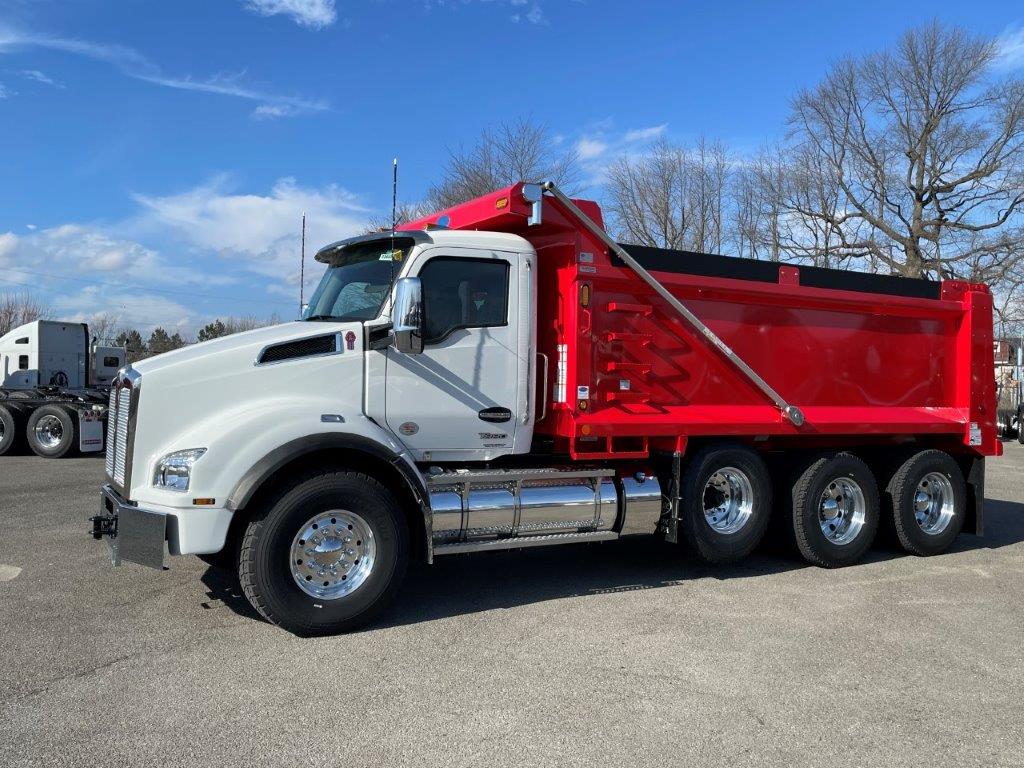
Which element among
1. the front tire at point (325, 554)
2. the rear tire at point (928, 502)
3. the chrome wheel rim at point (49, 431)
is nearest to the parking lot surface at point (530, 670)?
the front tire at point (325, 554)

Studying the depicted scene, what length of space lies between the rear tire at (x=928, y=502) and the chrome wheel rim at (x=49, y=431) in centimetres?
1521

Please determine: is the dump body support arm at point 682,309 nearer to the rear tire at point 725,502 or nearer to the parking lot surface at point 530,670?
the rear tire at point 725,502

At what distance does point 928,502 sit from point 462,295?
5.59m

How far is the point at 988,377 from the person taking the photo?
343 inches

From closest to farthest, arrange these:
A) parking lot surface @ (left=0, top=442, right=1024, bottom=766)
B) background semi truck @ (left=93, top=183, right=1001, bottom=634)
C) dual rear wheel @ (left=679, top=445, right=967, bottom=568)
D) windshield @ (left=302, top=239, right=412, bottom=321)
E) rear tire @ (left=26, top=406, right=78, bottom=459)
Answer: parking lot surface @ (left=0, top=442, right=1024, bottom=766)
background semi truck @ (left=93, top=183, right=1001, bottom=634)
windshield @ (left=302, top=239, right=412, bottom=321)
dual rear wheel @ (left=679, top=445, right=967, bottom=568)
rear tire @ (left=26, top=406, right=78, bottom=459)

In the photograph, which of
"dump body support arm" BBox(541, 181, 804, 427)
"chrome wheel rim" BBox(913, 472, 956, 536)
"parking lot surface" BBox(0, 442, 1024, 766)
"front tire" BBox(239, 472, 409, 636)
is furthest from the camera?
"chrome wheel rim" BBox(913, 472, 956, 536)

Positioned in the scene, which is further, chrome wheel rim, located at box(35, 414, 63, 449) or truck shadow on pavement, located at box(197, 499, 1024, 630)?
chrome wheel rim, located at box(35, 414, 63, 449)

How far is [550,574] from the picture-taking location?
713 cm

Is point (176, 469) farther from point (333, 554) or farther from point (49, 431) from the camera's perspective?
point (49, 431)

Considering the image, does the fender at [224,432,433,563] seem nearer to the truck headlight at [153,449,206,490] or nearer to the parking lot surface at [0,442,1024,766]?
the truck headlight at [153,449,206,490]

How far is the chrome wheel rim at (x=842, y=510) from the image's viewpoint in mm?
7820

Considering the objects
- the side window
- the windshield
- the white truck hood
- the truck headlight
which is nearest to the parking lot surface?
the truck headlight

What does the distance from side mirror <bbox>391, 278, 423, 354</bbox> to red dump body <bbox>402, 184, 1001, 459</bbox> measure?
3.59 feet

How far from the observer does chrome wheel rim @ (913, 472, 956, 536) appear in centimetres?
846
